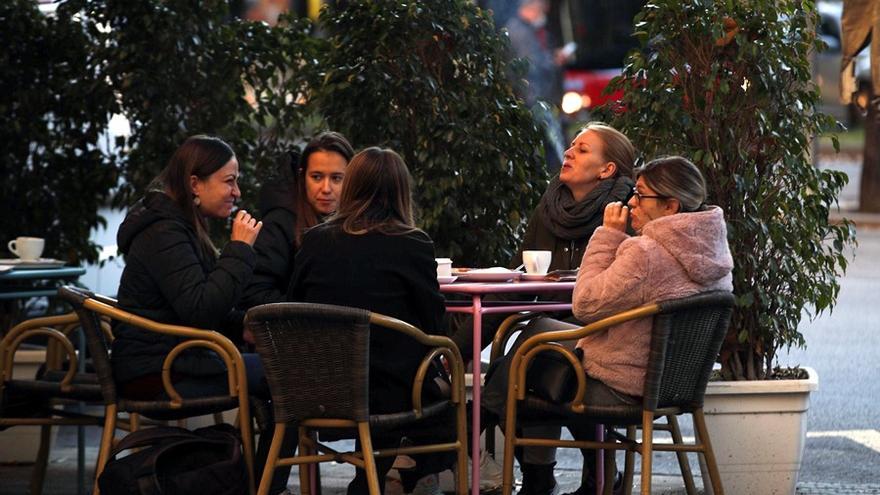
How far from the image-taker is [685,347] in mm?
4867

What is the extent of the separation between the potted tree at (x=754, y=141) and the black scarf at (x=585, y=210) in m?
0.21

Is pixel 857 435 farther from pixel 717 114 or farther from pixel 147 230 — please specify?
pixel 147 230

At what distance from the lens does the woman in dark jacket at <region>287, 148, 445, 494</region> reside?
192 inches

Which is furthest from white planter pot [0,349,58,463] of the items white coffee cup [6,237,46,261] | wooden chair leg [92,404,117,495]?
wooden chair leg [92,404,117,495]

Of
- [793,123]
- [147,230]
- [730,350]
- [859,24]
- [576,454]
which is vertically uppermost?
[859,24]

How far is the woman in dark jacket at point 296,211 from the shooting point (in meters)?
5.94

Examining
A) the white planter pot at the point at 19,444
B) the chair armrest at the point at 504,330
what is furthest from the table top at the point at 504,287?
the white planter pot at the point at 19,444

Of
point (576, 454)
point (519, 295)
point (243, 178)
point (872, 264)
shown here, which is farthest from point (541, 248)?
point (872, 264)

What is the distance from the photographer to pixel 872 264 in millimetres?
14930

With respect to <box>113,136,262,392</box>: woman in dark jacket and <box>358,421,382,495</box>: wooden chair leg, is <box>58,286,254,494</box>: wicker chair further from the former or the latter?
<box>358,421,382,495</box>: wooden chair leg

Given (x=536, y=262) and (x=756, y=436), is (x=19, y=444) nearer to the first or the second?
(x=536, y=262)

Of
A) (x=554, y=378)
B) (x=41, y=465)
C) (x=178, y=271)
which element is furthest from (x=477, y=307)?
(x=41, y=465)

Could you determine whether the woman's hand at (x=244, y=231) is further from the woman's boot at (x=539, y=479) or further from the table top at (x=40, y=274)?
the woman's boot at (x=539, y=479)

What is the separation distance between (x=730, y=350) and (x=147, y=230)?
88.3 inches
